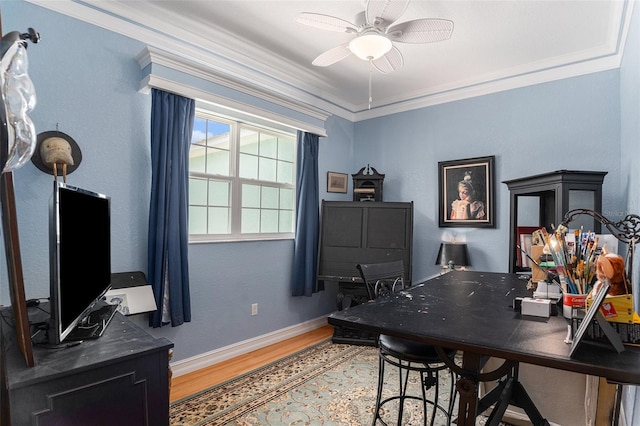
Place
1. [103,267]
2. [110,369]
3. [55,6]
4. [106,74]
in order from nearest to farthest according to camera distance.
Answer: [110,369] → [103,267] → [55,6] → [106,74]

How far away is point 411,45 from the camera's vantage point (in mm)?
3102

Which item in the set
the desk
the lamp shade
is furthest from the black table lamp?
the desk

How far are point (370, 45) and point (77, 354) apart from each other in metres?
2.29

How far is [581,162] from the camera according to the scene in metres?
3.19

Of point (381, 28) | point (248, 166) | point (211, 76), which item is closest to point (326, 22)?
point (381, 28)

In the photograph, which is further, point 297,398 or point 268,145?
point 268,145

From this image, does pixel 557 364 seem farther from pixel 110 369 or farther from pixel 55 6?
pixel 55 6

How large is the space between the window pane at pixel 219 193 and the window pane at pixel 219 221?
0.06 m

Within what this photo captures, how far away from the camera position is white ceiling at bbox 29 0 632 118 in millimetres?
2525

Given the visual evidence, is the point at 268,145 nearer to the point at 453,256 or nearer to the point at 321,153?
the point at 321,153

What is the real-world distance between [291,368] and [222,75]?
102 inches

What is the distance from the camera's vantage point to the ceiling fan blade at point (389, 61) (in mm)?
2650

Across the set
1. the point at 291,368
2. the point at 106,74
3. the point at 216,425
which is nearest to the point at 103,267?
the point at 216,425

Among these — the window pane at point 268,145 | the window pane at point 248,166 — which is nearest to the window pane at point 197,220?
the window pane at point 248,166
